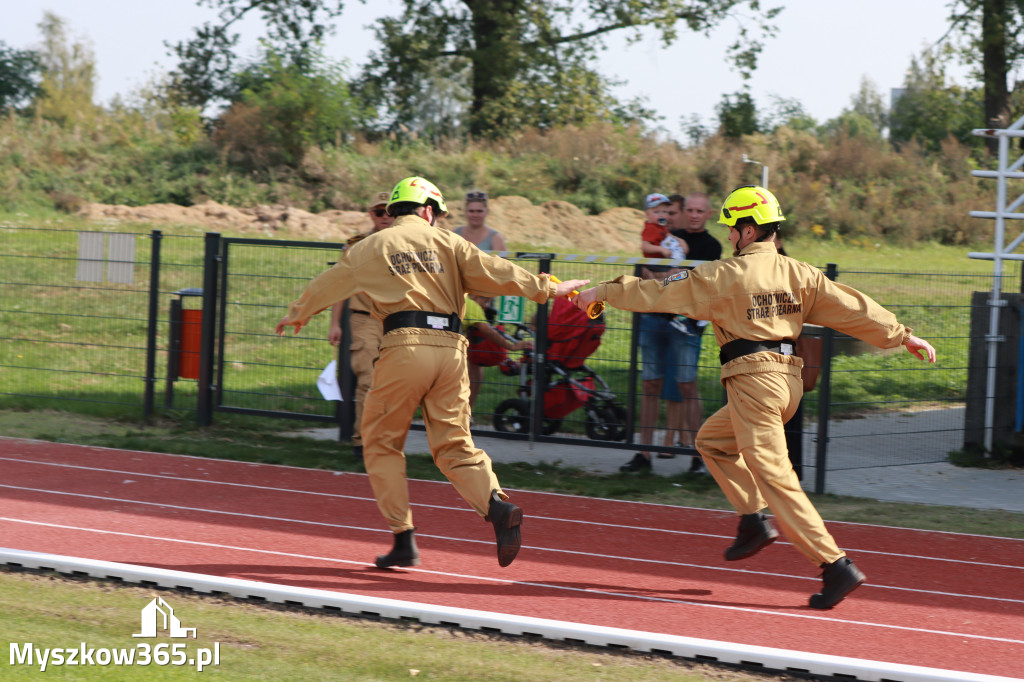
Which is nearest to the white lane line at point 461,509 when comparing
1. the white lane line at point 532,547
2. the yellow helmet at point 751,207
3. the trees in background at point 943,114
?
the white lane line at point 532,547

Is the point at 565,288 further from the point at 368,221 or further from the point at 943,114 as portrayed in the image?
the point at 943,114

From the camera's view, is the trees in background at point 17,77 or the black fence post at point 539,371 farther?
the trees in background at point 17,77

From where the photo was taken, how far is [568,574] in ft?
21.2

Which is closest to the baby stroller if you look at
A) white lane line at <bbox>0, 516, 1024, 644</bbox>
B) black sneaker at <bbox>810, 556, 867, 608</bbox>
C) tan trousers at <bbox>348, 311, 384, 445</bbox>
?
tan trousers at <bbox>348, 311, 384, 445</bbox>

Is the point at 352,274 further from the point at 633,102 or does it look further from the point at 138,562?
the point at 633,102

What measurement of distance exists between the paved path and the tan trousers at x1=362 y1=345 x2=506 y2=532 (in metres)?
3.79

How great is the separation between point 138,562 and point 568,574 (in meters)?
2.50

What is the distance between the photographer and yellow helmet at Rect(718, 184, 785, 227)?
19.5 feet

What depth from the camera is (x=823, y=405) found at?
8906 mm

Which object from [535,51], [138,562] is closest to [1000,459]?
[138,562]

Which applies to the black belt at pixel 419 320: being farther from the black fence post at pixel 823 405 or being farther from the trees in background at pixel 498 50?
the trees in background at pixel 498 50

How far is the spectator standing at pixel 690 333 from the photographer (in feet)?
30.7

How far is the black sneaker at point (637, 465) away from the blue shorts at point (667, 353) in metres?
0.64

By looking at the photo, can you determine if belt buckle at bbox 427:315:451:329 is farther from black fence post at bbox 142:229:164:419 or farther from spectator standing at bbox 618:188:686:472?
black fence post at bbox 142:229:164:419
